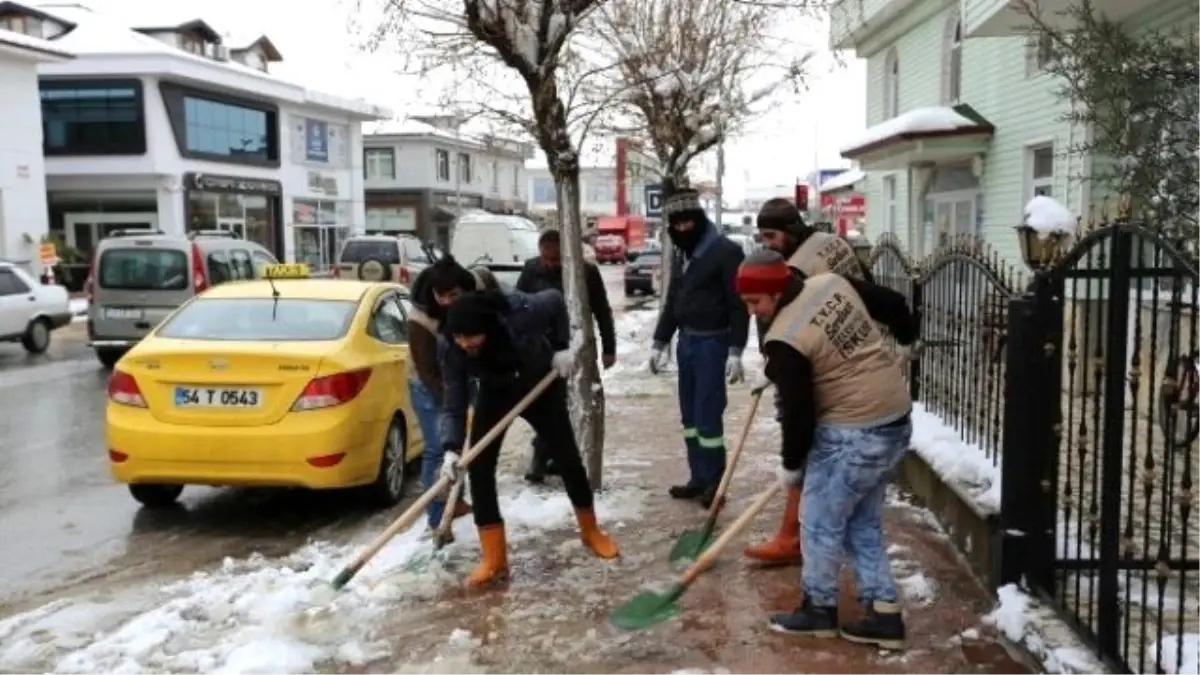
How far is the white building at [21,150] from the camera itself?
27.8 meters

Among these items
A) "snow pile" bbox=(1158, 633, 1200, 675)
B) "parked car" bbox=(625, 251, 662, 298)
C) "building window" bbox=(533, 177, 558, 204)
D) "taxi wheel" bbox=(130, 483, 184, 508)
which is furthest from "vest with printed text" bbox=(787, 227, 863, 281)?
"building window" bbox=(533, 177, 558, 204)

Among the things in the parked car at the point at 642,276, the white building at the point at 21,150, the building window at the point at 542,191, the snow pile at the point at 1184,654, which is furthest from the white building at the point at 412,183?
the snow pile at the point at 1184,654

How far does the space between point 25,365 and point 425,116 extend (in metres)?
9.44

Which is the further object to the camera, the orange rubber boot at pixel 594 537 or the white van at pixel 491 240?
the white van at pixel 491 240

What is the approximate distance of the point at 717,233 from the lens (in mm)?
6547

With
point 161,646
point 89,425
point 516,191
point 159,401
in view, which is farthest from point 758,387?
point 516,191

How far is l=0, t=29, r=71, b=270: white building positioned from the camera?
91.1 ft

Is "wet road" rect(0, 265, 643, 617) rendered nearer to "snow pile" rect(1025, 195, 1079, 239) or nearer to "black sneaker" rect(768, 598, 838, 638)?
"black sneaker" rect(768, 598, 838, 638)

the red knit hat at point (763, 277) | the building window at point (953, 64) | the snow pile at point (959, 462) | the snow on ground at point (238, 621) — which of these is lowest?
the snow on ground at point (238, 621)

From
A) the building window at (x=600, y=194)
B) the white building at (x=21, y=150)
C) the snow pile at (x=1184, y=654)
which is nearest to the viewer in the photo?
the snow pile at (x=1184, y=654)

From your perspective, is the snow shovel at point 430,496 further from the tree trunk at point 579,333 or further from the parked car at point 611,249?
the parked car at point 611,249

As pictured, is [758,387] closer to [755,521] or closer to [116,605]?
[755,521]

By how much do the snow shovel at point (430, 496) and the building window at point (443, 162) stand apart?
51.3m

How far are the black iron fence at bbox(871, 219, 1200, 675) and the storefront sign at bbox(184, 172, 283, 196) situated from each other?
107 ft
